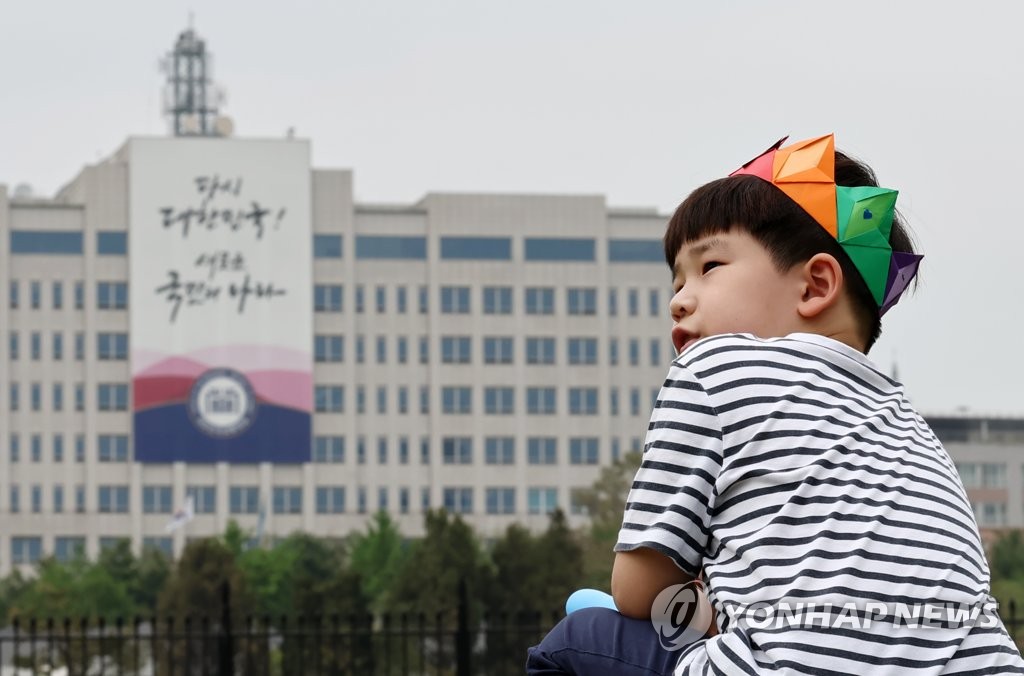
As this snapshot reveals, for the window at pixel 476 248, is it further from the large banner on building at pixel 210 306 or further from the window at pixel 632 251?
the large banner on building at pixel 210 306

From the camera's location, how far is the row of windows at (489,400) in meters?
71.5

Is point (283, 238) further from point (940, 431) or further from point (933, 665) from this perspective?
point (933, 665)

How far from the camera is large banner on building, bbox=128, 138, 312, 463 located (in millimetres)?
68812

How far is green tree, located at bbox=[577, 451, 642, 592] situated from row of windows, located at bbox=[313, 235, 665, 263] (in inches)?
662

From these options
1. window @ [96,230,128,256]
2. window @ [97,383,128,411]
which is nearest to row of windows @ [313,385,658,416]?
window @ [97,383,128,411]

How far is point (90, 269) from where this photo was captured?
2744 inches

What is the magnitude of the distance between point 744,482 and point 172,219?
69.1m

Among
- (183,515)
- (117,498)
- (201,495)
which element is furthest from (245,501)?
(117,498)

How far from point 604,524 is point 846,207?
1715 inches

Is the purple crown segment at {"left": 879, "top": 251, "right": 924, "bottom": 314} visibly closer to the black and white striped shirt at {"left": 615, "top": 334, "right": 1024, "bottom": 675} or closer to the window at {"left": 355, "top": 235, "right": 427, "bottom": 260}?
the black and white striped shirt at {"left": 615, "top": 334, "right": 1024, "bottom": 675}

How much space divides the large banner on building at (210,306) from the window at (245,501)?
1.35 m

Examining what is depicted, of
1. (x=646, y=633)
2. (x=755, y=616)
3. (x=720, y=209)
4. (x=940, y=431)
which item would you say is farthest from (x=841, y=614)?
(x=940, y=431)

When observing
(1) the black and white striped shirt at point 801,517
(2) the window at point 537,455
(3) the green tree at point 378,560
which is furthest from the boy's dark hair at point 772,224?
(2) the window at point 537,455

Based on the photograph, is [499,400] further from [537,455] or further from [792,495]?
[792,495]
